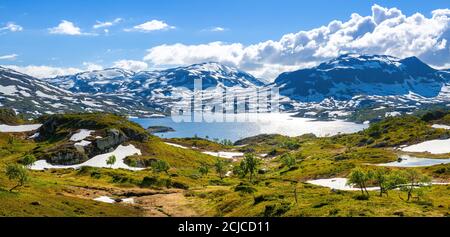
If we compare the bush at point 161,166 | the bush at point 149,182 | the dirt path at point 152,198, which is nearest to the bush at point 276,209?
the dirt path at point 152,198

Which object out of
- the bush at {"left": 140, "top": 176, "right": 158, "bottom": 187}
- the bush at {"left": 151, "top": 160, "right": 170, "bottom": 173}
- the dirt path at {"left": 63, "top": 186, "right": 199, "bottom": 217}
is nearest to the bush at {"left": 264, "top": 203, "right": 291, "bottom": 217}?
the dirt path at {"left": 63, "top": 186, "right": 199, "bottom": 217}

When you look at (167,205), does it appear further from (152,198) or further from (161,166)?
(161,166)

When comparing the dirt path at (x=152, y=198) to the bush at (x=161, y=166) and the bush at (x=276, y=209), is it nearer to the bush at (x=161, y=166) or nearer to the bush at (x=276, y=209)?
the bush at (x=276, y=209)

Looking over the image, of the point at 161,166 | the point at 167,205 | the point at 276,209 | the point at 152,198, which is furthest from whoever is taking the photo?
the point at 161,166

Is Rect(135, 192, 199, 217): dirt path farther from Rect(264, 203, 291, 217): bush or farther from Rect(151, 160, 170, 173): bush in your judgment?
Rect(151, 160, 170, 173): bush

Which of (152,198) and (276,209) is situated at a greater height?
(276,209)

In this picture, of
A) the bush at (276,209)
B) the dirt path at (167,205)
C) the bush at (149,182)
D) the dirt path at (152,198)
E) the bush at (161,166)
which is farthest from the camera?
the bush at (161,166)

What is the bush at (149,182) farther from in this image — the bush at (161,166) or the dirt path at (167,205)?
the bush at (161,166)

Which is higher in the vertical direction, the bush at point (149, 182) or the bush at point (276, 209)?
the bush at point (276, 209)

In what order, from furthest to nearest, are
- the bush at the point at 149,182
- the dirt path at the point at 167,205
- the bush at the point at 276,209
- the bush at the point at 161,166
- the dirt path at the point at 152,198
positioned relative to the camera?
1. the bush at the point at 161,166
2. the bush at the point at 149,182
3. the dirt path at the point at 152,198
4. the dirt path at the point at 167,205
5. the bush at the point at 276,209

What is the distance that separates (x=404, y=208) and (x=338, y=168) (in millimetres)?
133417

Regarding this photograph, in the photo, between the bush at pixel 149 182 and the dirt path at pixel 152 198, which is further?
the bush at pixel 149 182

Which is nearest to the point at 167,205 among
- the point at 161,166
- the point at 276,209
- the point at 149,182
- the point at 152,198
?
the point at 152,198
